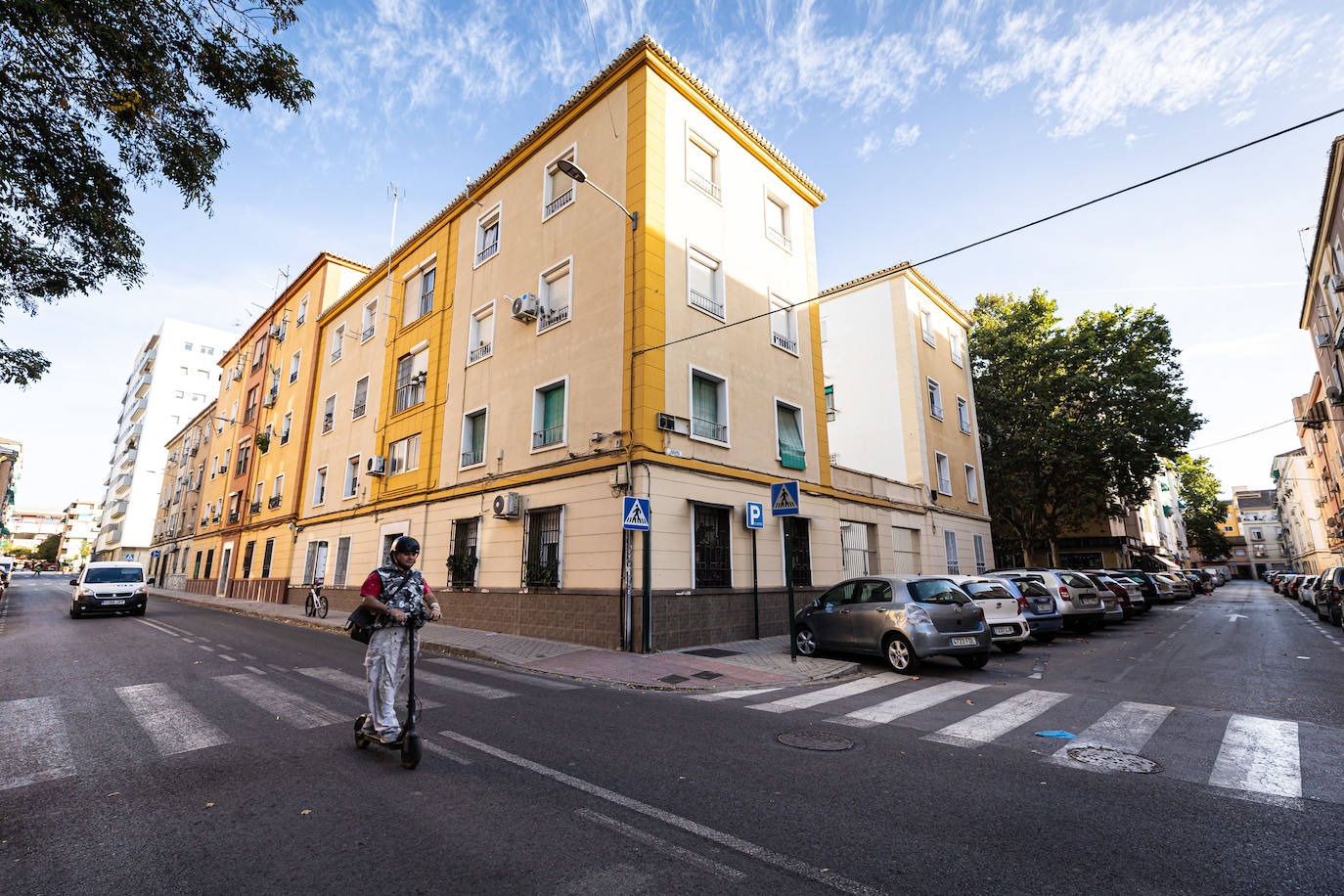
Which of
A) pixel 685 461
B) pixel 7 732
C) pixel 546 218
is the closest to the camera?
pixel 7 732

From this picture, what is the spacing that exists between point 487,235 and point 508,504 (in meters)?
9.55

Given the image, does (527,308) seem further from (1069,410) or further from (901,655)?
(1069,410)

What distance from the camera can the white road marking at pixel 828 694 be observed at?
7258mm

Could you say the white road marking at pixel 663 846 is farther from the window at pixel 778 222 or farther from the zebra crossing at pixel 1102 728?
the window at pixel 778 222

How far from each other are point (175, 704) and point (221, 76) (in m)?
7.23

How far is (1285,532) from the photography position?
91625 mm

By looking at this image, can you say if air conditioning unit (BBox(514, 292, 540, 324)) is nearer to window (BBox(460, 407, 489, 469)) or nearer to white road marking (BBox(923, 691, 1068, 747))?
window (BBox(460, 407, 489, 469))

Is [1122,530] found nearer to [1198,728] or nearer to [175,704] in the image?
[1198,728]

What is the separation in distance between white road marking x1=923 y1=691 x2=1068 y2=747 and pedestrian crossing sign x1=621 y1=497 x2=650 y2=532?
632 cm

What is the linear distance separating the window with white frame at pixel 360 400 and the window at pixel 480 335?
7.37 metres

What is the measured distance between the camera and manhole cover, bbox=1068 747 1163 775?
15.4ft

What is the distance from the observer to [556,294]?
16062mm

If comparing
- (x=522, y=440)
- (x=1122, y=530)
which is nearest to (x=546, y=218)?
(x=522, y=440)

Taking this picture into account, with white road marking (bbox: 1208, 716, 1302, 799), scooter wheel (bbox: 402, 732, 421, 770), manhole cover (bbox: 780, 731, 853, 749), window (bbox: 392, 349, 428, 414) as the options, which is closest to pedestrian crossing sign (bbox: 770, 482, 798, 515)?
manhole cover (bbox: 780, 731, 853, 749)
